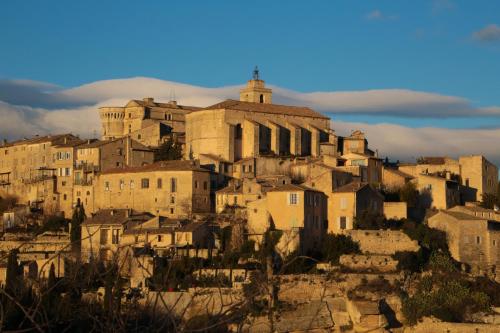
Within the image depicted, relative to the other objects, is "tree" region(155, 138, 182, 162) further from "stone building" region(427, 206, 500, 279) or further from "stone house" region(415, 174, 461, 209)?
"stone building" region(427, 206, 500, 279)

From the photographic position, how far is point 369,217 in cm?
4816

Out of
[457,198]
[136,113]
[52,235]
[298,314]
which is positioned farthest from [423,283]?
[136,113]

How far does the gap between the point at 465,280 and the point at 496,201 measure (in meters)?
10.8

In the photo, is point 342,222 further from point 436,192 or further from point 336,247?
point 436,192

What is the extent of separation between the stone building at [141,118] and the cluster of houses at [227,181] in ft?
0.31

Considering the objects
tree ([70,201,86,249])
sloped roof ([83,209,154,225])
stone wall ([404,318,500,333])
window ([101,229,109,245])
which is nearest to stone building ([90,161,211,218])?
sloped roof ([83,209,154,225])

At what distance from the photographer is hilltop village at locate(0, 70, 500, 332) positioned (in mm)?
42594

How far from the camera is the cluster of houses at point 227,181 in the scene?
158ft

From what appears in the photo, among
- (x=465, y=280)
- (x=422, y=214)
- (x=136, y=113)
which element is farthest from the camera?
(x=136, y=113)

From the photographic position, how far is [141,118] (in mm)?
70000

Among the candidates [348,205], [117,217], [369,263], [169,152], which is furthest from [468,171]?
[117,217]

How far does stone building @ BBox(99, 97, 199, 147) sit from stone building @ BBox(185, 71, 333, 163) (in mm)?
5707

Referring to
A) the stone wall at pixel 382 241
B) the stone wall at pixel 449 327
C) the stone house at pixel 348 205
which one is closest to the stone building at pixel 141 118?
the stone house at pixel 348 205

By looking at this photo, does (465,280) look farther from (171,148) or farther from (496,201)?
(171,148)
